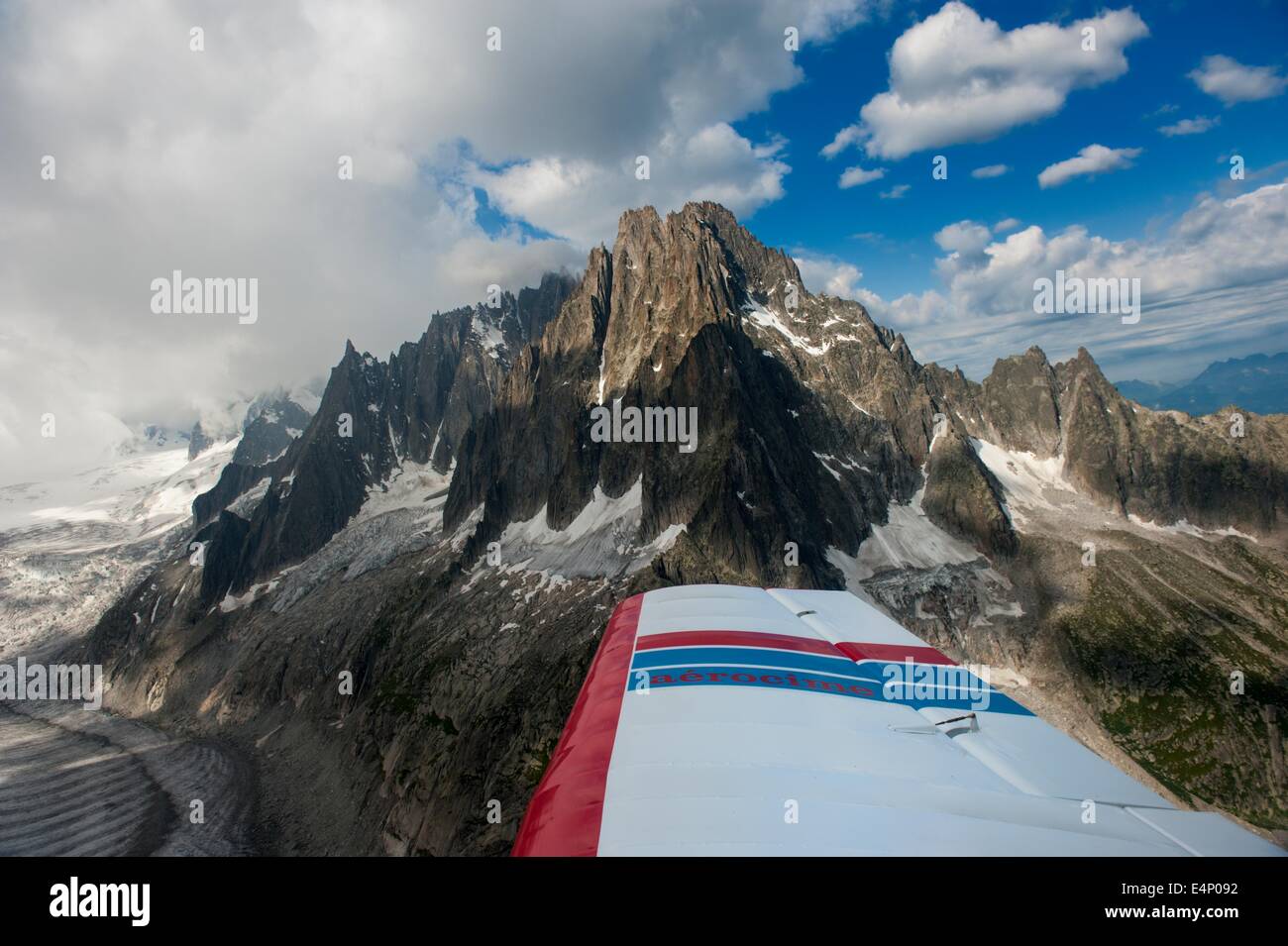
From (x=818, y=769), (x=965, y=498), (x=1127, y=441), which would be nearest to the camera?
(x=818, y=769)

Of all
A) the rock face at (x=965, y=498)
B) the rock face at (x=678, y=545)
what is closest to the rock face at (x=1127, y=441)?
the rock face at (x=678, y=545)

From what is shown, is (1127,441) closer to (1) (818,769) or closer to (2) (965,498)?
(2) (965,498)

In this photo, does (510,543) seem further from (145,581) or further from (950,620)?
(145,581)

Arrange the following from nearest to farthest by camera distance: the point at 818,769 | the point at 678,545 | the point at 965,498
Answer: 1. the point at 818,769
2. the point at 678,545
3. the point at 965,498

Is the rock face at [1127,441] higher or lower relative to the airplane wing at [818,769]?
higher

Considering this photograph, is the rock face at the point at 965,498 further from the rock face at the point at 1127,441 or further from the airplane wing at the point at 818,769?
the airplane wing at the point at 818,769

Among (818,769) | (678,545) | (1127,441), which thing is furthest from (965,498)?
(818,769)
